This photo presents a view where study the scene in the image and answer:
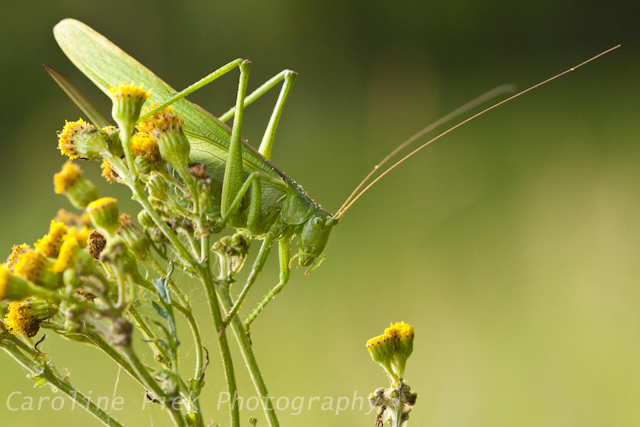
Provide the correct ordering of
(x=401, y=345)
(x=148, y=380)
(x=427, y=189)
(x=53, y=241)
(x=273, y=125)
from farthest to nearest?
(x=427, y=189), (x=273, y=125), (x=401, y=345), (x=53, y=241), (x=148, y=380)

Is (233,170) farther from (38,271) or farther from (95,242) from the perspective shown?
(38,271)

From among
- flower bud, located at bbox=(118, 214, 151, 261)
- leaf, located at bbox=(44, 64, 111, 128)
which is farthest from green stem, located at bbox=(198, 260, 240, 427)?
leaf, located at bbox=(44, 64, 111, 128)

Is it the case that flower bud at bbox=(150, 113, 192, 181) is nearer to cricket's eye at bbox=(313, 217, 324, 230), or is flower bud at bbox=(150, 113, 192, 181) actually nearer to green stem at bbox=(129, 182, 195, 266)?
green stem at bbox=(129, 182, 195, 266)

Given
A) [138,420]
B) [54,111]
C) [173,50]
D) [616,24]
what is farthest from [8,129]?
[616,24]

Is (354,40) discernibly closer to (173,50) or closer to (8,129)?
(173,50)

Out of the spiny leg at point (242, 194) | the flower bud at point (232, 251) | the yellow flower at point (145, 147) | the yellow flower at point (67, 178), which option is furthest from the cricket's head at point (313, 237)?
the yellow flower at point (67, 178)

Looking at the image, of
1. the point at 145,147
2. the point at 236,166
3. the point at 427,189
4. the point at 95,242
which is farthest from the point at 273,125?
the point at 427,189
